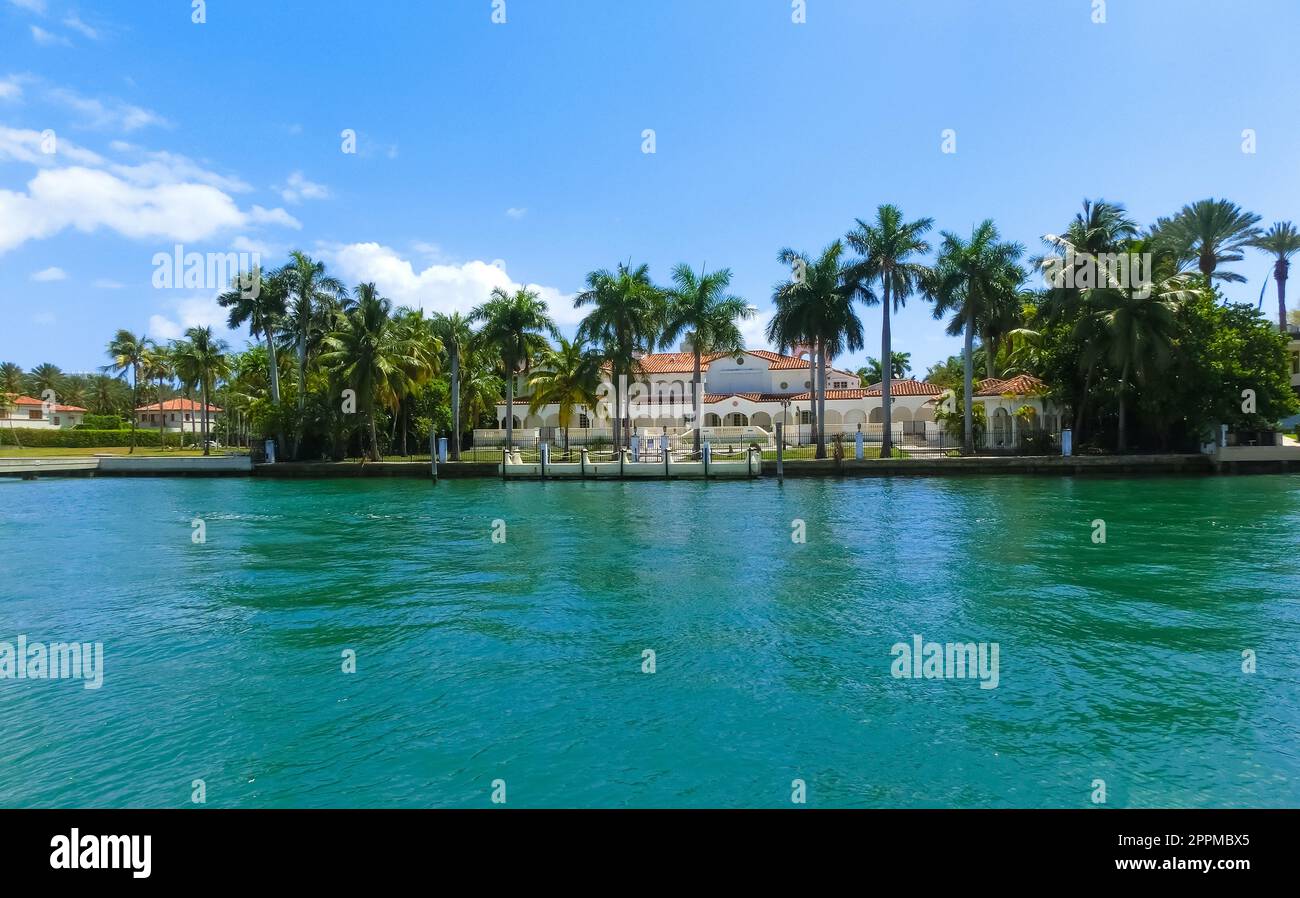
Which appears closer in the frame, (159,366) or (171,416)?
(159,366)

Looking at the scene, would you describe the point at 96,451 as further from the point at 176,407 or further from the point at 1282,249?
the point at 1282,249

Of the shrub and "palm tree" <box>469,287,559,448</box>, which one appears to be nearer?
"palm tree" <box>469,287,559,448</box>

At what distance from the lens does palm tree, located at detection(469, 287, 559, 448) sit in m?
51.0

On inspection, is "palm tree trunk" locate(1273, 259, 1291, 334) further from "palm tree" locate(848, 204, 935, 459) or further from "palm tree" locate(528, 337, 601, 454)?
"palm tree" locate(528, 337, 601, 454)

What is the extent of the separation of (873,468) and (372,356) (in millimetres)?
33471

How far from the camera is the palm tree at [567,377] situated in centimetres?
5047

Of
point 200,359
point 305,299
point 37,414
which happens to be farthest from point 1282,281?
point 37,414

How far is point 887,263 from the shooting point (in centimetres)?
4659

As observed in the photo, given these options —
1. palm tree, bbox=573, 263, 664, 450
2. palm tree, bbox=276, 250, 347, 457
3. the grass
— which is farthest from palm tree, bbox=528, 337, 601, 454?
the grass

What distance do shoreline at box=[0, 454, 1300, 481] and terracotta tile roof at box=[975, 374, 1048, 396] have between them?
9086 mm

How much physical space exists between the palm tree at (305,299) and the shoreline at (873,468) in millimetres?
5434

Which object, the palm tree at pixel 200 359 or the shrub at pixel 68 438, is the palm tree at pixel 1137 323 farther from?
the shrub at pixel 68 438

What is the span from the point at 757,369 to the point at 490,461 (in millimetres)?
34429
